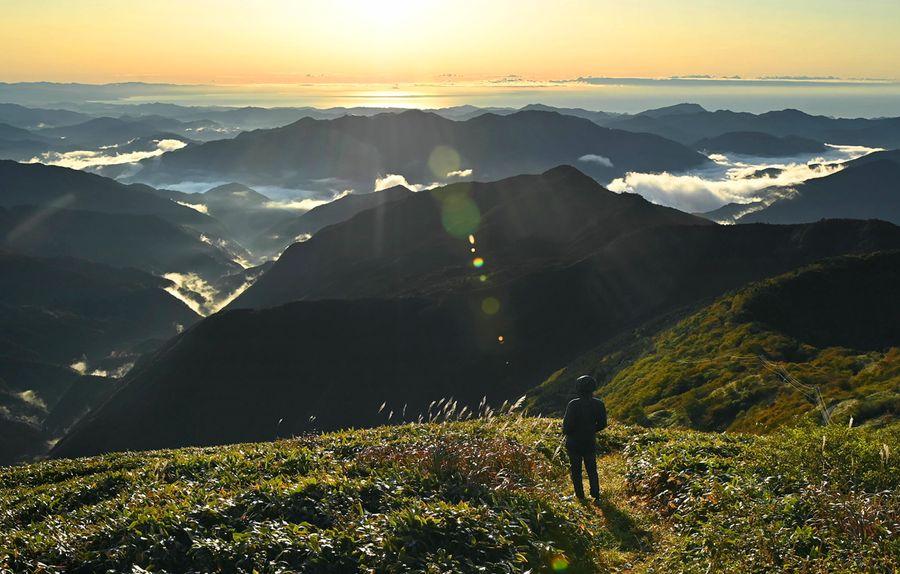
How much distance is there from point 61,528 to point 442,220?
18144cm

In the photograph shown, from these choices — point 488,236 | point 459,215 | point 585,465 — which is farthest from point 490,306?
point 585,465

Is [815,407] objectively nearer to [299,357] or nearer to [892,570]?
[892,570]

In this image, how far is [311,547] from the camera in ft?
32.3

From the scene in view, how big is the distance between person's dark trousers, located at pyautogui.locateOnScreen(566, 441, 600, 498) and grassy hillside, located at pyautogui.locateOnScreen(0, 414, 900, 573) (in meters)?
0.48

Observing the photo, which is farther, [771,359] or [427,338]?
[427,338]

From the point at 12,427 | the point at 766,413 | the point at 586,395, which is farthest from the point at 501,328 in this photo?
Result: the point at 12,427

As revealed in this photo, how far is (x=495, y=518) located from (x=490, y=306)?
311ft

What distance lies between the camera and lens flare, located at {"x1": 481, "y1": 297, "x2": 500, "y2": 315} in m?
104

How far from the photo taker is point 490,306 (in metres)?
105

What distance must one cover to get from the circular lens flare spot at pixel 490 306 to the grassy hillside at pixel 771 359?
3458 centimetres

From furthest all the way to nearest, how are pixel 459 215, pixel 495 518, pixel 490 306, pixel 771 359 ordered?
pixel 459 215
pixel 490 306
pixel 771 359
pixel 495 518

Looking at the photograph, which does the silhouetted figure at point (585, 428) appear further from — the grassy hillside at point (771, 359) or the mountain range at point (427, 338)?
the mountain range at point (427, 338)

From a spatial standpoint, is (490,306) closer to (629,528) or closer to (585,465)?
(585,465)

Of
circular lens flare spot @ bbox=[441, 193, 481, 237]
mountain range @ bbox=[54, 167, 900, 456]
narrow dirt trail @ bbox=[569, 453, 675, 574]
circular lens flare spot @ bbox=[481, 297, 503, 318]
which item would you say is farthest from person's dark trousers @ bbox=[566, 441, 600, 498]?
circular lens flare spot @ bbox=[441, 193, 481, 237]
